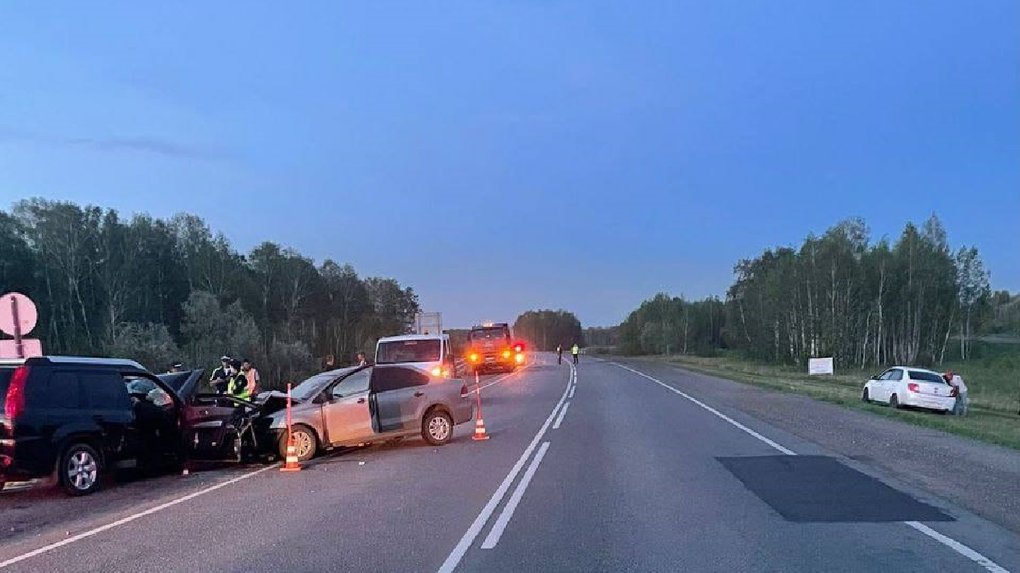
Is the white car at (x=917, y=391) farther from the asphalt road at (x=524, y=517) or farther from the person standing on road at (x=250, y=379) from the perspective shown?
the person standing on road at (x=250, y=379)

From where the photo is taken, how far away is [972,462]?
14.4 meters

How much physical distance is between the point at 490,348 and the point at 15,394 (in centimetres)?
4203

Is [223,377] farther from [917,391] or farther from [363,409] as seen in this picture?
[917,391]

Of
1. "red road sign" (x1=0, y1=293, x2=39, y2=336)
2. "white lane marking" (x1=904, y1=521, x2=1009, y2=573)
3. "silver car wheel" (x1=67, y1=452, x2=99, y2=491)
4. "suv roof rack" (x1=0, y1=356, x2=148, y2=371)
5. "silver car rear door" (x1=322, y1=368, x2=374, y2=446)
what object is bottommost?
"white lane marking" (x1=904, y1=521, x2=1009, y2=573)

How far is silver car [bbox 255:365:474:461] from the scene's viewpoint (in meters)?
15.8

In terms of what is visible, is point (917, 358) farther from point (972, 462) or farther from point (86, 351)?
point (972, 462)

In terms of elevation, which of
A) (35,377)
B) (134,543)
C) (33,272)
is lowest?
(134,543)

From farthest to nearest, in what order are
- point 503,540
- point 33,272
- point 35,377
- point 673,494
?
point 33,272 < point 35,377 < point 673,494 < point 503,540

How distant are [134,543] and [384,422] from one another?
8.03 metres

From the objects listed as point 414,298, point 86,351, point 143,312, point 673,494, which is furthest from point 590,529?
point 414,298

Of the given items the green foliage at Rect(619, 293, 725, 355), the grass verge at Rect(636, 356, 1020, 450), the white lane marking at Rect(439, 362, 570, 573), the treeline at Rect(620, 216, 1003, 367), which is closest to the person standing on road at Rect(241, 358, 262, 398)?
the white lane marking at Rect(439, 362, 570, 573)

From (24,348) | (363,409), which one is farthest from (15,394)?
(363,409)

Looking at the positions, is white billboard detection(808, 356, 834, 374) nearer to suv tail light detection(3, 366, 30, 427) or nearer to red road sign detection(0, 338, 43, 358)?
red road sign detection(0, 338, 43, 358)

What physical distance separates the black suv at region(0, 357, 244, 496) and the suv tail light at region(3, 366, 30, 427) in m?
0.01
